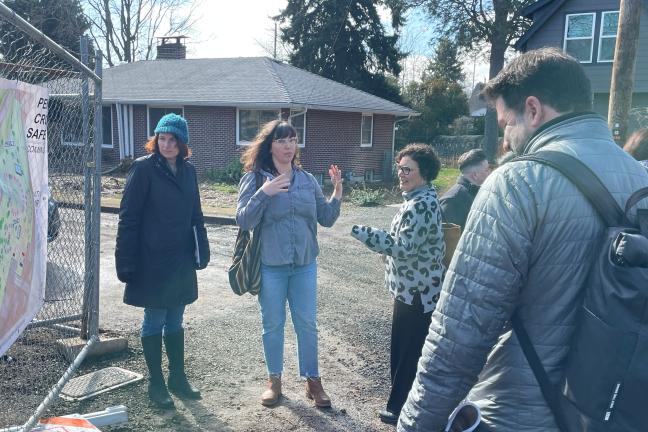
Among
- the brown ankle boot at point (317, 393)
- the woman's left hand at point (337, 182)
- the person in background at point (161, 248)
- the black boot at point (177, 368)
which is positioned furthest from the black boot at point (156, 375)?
the woman's left hand at point (337, 182)

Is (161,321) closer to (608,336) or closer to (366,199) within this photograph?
(608,336)

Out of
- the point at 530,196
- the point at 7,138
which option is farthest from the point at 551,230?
the point at 7,138

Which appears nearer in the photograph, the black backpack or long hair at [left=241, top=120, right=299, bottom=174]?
the black backpack

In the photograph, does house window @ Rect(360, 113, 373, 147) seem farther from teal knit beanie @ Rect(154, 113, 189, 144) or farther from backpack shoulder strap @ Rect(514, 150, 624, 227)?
backpack shoulder strap @ Rect(514, 150, 624, 227)

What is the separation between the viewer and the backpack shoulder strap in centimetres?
170

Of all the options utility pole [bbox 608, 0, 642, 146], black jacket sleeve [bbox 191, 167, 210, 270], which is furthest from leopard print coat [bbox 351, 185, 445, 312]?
utility pole [bbox 608, 0, 642, 146]

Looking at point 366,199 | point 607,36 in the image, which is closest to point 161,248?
point 366,199

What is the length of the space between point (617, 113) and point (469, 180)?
2835 mm

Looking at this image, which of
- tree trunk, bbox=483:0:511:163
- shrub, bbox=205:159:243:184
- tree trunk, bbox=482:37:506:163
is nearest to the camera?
shrub, bbox=205:159:243:184

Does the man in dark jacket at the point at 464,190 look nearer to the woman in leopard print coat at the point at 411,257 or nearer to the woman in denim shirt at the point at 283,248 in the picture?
the woman in leopard print coat at the point at 411,257

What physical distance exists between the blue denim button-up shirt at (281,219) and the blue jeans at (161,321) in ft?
2.47

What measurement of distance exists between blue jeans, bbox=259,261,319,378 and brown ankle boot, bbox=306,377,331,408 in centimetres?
5

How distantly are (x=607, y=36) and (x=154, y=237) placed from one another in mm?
21803

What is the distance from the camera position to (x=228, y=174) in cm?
2023
